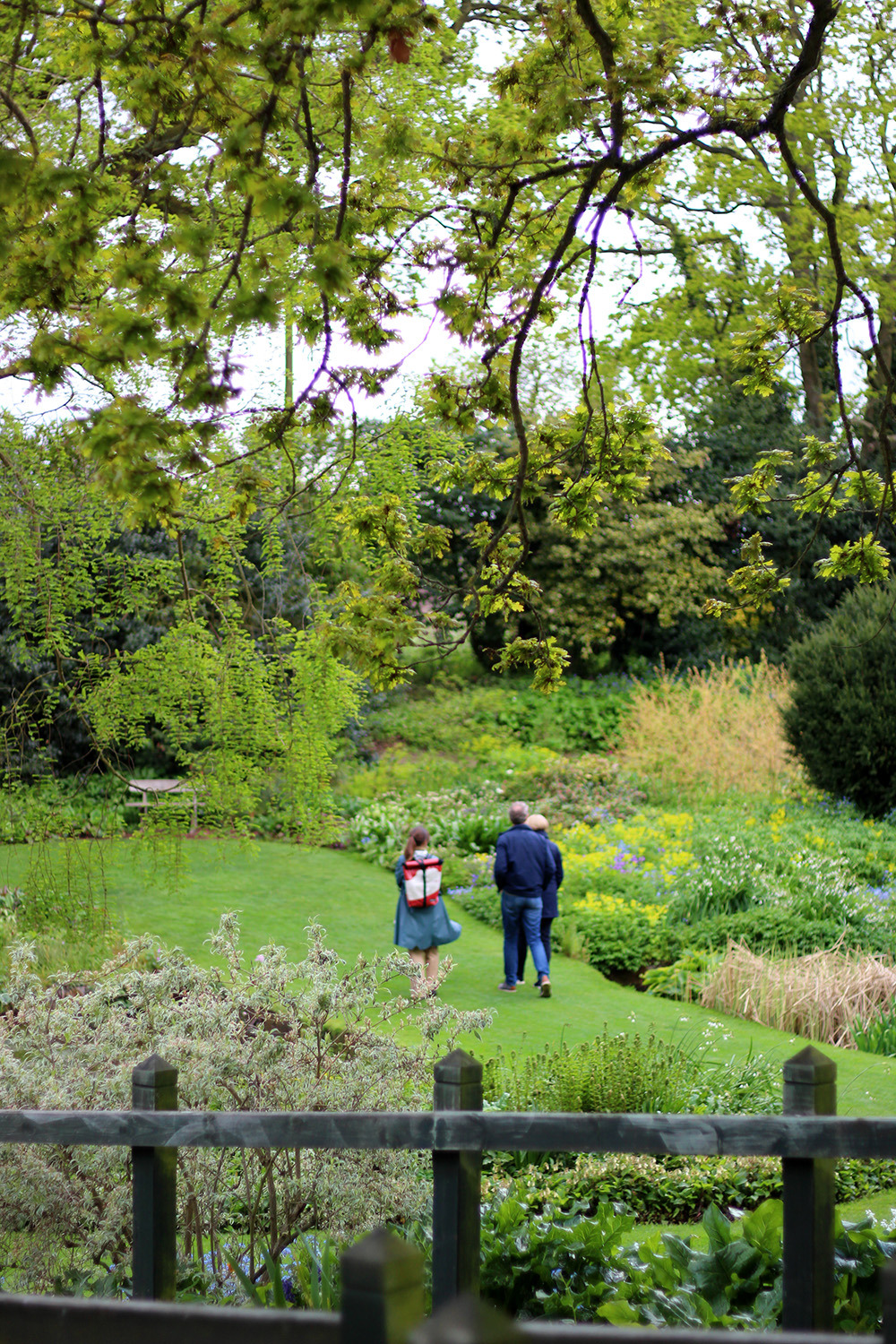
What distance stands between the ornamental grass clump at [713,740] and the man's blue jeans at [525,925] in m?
7.07

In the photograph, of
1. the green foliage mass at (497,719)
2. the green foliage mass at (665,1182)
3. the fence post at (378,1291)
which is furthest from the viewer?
the green foliage mass at (497,719)

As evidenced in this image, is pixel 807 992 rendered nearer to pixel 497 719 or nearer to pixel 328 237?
pixel 328 237

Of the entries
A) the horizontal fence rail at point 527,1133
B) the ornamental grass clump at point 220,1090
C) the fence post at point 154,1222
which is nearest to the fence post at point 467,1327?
the horizontal fence rail at point 527,1133

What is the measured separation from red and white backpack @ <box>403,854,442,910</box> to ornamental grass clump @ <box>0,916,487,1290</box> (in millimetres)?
4406

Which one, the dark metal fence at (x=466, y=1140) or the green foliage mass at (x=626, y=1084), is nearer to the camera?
the dark metal fence at (x=466, y=1140)

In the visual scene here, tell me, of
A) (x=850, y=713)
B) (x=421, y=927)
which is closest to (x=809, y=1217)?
(x=421, y=927)

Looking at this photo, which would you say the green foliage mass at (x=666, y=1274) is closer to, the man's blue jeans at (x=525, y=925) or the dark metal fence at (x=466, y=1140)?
the dark metal fence at (x=466, y=1140)

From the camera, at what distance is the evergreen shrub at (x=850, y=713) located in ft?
48.5

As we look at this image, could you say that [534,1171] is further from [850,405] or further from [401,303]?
[850,405]

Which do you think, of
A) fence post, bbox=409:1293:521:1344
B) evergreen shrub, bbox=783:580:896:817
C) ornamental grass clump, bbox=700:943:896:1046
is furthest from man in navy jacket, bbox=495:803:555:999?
fence post, bbox=409:1293:521:1344

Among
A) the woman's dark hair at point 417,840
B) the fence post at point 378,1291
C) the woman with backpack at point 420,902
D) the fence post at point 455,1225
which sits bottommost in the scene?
the woman with backpack at point 420,902

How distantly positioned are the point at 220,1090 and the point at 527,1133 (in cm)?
202

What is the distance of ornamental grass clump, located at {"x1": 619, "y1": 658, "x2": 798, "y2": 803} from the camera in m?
16.8

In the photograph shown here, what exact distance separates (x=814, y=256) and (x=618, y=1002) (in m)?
15.8
